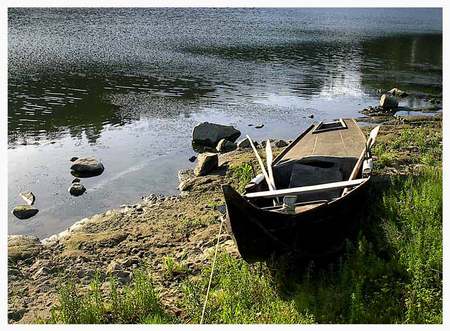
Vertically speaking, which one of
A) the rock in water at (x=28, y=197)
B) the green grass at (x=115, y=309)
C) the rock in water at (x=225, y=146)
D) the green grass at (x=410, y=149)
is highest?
the green grass at (x=410, y=149)

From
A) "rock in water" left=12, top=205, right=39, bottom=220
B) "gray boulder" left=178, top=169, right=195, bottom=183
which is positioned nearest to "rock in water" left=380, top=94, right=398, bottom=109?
"gray boulder" left=178, top=169, right=195, bottom=183

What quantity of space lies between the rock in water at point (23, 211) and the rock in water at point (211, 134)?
312 inches

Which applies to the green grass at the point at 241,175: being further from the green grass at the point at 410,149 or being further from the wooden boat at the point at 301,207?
the green grass at the point at 410,149

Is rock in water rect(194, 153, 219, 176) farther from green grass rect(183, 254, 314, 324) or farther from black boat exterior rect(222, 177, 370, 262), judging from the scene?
black boat exterior rect(222, 177, 370, 262)

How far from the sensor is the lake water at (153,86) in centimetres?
1596

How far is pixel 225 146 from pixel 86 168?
5.56 metres

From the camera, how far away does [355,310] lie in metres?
6.57

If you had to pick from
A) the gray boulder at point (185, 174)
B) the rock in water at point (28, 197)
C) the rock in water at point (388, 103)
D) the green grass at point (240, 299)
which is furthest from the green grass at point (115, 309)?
the rock in water at point (388, 103)

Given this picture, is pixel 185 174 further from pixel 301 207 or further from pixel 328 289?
pixel 328 289

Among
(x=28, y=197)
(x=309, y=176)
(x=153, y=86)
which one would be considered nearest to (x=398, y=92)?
(x=153, y=86)

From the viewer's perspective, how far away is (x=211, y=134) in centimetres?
1920

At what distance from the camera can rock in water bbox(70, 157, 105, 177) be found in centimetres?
1585

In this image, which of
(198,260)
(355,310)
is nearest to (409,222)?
(355,310)
